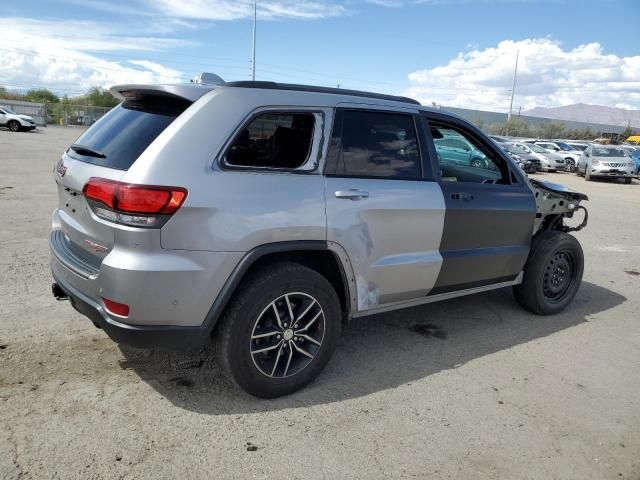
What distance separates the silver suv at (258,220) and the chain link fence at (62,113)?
140 feet

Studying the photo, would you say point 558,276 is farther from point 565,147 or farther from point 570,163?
point 565,147

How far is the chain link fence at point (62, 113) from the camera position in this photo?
40.6 m

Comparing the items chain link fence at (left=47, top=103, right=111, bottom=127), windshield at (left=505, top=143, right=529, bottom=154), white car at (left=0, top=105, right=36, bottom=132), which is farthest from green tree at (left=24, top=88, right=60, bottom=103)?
windshield at (left=505, top=143, right=529, bottom=154)

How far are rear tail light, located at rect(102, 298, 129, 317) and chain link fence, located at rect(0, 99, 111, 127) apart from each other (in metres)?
43.2

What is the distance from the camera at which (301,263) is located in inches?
133

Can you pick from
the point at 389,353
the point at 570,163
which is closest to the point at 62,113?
the point at 570,163

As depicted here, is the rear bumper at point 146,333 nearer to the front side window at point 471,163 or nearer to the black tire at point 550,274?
the front side window at point 471,163

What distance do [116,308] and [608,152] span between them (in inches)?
1017

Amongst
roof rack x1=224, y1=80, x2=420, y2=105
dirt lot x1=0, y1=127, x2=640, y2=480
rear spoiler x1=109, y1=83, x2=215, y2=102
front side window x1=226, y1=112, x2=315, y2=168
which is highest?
roof rack x1=224, y1=80, x2=420, y2=105

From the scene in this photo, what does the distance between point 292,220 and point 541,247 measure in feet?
9.53

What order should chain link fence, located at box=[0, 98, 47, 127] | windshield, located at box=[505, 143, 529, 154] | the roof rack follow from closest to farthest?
the roof rack
windshield, located at box=[505, 143, 529, 154]
chain link fence, located at box=[0, 98, 47, 127]

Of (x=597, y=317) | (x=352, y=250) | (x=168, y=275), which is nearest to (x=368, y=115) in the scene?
(x=352, y=250)

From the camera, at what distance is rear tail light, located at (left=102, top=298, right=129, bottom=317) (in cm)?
274

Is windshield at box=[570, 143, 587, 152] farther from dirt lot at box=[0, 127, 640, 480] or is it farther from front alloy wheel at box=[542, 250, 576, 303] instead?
dirt lot at box=[0, 127, 640, 480]
